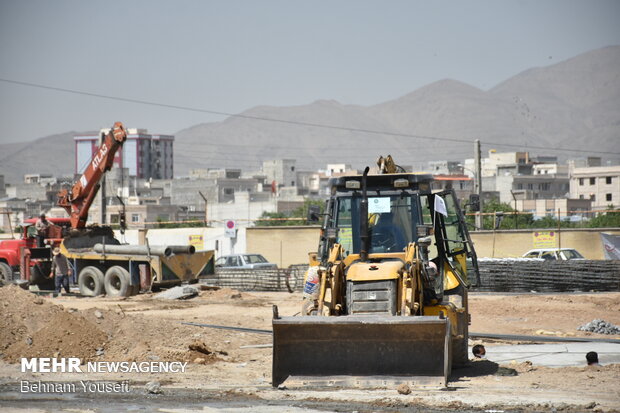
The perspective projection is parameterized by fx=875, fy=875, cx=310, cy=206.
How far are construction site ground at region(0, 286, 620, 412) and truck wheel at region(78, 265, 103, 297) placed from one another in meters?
6.49

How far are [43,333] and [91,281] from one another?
1449 centimetres

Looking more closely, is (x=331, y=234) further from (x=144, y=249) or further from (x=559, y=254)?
(x=559, y=254)

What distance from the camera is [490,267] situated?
2791cm

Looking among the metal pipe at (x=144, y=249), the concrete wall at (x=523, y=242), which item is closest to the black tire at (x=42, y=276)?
the metal pipe at (x=144, y=249)

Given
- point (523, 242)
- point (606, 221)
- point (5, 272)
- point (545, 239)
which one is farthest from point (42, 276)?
point (606, 221)

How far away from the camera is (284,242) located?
4122cm

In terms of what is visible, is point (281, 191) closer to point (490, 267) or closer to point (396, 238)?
point (490, 267)

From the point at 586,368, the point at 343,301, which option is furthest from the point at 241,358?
the point at 586,368

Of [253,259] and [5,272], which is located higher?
[253,259]

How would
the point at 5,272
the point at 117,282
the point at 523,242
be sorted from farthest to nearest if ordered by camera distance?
the point at 523,242, the point at 5,272, the point at 117,282

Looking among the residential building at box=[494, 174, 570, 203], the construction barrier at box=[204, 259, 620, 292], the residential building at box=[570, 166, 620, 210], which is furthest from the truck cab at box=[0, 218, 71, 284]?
the residential building at box=[494, 174, 570, 203]

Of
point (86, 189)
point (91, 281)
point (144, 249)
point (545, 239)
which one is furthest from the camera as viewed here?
point (545, 239)

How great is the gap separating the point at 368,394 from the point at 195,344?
4458 mm

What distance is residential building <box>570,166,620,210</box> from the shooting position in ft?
392
